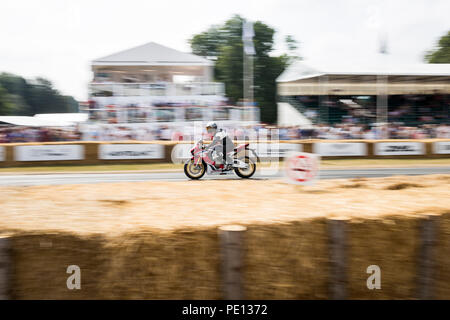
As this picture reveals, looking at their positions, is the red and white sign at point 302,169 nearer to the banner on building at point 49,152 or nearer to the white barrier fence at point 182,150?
the white barrier fence at point 182,150

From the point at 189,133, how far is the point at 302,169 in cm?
1464

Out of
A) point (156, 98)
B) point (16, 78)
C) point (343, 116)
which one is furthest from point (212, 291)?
point (16, 78)

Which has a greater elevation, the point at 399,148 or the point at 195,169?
the point at 399,148

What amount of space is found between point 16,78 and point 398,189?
104m

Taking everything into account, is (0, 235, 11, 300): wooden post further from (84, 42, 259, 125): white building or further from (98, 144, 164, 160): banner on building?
(84, 42, 259, 125): white building

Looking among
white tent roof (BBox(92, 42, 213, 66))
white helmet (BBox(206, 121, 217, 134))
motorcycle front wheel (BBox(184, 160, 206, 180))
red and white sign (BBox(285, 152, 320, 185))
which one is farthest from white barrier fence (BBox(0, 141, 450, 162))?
white tent roof (BBox(92, 42, 213, 66))

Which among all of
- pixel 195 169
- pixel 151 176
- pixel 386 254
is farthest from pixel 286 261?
pixel 151 176

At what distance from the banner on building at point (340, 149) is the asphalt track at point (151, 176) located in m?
2.99

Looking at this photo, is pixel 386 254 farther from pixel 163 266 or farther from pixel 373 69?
pixel 373 69

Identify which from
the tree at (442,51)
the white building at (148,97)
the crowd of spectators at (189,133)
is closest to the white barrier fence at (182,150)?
the crowd of spectators at (189,133)

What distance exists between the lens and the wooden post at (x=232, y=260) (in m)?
3.56

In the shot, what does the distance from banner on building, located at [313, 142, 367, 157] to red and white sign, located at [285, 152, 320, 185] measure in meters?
11.9

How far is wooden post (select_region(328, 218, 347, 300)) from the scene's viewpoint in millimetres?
3750

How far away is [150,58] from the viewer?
90.4 ft
